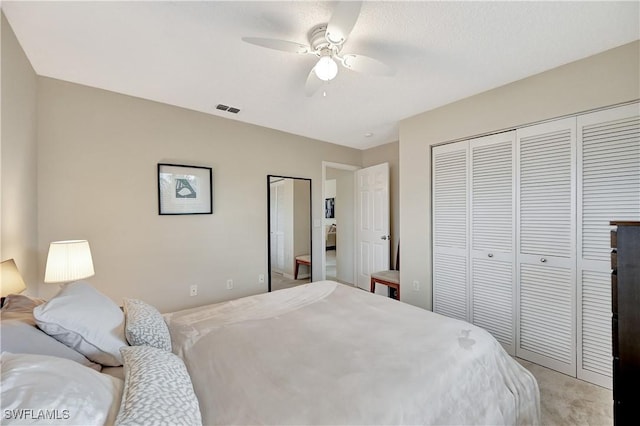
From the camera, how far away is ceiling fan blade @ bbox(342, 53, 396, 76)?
1720 mm

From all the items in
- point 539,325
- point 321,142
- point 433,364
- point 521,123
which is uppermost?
point 321,142

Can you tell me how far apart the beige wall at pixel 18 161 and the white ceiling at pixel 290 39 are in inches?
7.0

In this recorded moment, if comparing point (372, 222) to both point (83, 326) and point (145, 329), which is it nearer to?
point (145, 329)

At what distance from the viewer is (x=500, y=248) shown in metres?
2.56

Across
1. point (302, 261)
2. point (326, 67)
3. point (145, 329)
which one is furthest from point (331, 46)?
point (302, 261)

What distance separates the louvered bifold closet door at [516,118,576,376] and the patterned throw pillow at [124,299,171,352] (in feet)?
9.14

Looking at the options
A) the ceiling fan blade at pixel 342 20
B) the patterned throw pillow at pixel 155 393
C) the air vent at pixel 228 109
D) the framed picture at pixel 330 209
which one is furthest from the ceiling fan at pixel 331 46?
the framed picture at pixel 330 209

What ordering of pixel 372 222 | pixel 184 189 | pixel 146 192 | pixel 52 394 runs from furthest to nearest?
1. pixel 372 222
2. pixel 184 189
3. pixel 146 192
4. pixel 52 394

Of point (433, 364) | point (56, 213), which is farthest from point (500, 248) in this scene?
point (56, 213)

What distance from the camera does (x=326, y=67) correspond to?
5.57ft

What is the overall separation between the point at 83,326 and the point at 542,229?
312 cm

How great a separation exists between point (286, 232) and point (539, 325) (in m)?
3.16

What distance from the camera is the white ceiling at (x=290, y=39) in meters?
1.55

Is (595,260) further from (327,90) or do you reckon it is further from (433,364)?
(327,90)
